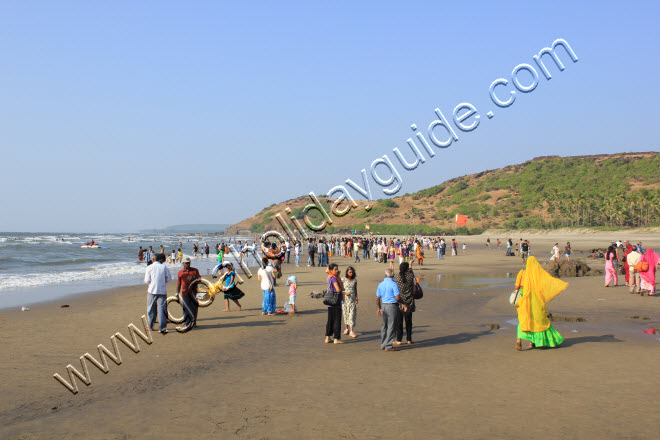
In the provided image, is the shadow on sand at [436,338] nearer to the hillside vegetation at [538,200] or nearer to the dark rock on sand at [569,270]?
the dark rock on sand at [569,270]

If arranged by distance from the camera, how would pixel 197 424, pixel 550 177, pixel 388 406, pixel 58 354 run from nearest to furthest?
pixel 197 424
pixel 388 406
pixel 58 354
pixel 550 177

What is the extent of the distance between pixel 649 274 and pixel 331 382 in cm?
1218

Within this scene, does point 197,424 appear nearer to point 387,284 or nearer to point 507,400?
point 507,400

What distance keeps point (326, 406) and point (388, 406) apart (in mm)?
743

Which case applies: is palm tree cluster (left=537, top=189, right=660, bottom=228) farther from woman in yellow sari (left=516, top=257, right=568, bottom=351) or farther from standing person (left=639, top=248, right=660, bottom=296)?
woman in yellow sari (left=516, top=257, right=568, bottom=351)

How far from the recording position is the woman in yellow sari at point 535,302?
28.7 feet

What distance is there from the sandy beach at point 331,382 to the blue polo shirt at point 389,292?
0.92m

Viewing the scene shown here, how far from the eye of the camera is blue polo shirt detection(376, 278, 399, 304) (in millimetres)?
9055

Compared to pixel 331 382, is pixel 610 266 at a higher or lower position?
higher

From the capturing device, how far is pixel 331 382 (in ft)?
23.6

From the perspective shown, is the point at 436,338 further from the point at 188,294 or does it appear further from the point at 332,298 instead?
the point at 188,294

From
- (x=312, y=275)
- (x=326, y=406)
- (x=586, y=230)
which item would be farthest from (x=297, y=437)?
(x=586, y=230)

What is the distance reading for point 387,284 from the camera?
916 cm

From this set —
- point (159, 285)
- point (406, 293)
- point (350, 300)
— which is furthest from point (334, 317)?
point (159, 285)
